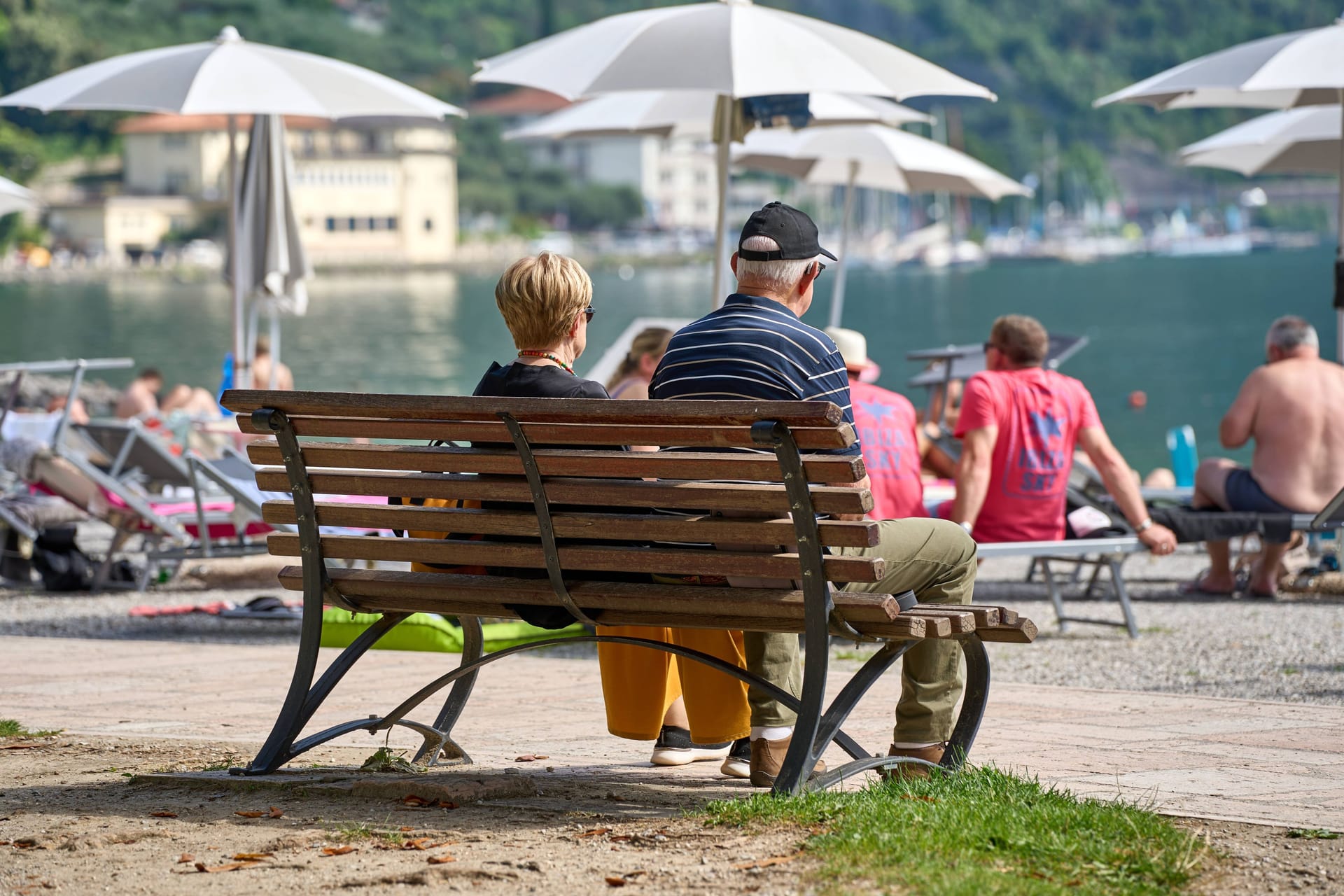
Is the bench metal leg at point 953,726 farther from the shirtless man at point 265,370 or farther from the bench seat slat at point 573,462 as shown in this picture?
the shirtless man at point 265,370

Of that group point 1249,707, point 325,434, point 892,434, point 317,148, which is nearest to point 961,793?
point 325,434

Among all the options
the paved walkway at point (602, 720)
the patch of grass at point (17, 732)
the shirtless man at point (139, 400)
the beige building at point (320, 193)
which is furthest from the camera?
the beige building at point (320, 193)

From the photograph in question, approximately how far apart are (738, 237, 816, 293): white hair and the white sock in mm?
955

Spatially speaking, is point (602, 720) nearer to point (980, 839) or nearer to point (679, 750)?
point (679, 750)

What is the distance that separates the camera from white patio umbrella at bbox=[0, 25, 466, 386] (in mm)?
9133

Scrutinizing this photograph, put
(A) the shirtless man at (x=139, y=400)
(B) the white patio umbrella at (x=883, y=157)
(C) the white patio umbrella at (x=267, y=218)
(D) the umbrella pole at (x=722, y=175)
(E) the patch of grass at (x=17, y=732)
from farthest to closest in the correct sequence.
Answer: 1. (A) the shirtless man at (x=139, y=400)
2. (B) the white patio umbrella at (x=883, y=157)
3. (C) the white patio umbrella at (x=267, y=218)
4. (D) the umbrella pole at (x=722, y=175)
5. (E) the patch of grass at (x=17, y=732)

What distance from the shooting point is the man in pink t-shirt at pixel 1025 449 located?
7109 millimetres

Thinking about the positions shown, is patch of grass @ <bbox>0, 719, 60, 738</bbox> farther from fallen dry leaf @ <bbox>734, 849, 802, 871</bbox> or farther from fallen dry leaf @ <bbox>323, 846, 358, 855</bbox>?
fallen dry leaf @ <bbox>734, 849, 802, 871</bbox>

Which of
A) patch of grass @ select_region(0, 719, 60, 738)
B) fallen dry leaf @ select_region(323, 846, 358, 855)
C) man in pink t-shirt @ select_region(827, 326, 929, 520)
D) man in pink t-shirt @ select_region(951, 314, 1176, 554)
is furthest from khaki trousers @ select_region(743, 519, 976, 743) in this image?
man in pink t-shirt @ select_region(951, 314, 1176, 554)

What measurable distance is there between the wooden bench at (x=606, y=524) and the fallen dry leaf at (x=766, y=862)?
0.35 metres

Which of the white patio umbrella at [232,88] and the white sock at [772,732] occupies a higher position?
the white patio umbrella at [232,88]

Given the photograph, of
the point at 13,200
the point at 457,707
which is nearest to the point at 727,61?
the point at 457,707

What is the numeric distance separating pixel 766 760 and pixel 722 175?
480cm

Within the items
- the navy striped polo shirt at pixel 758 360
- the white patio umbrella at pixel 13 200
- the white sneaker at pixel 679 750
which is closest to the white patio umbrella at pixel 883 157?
the white patio umbrella at pixel 13 200
